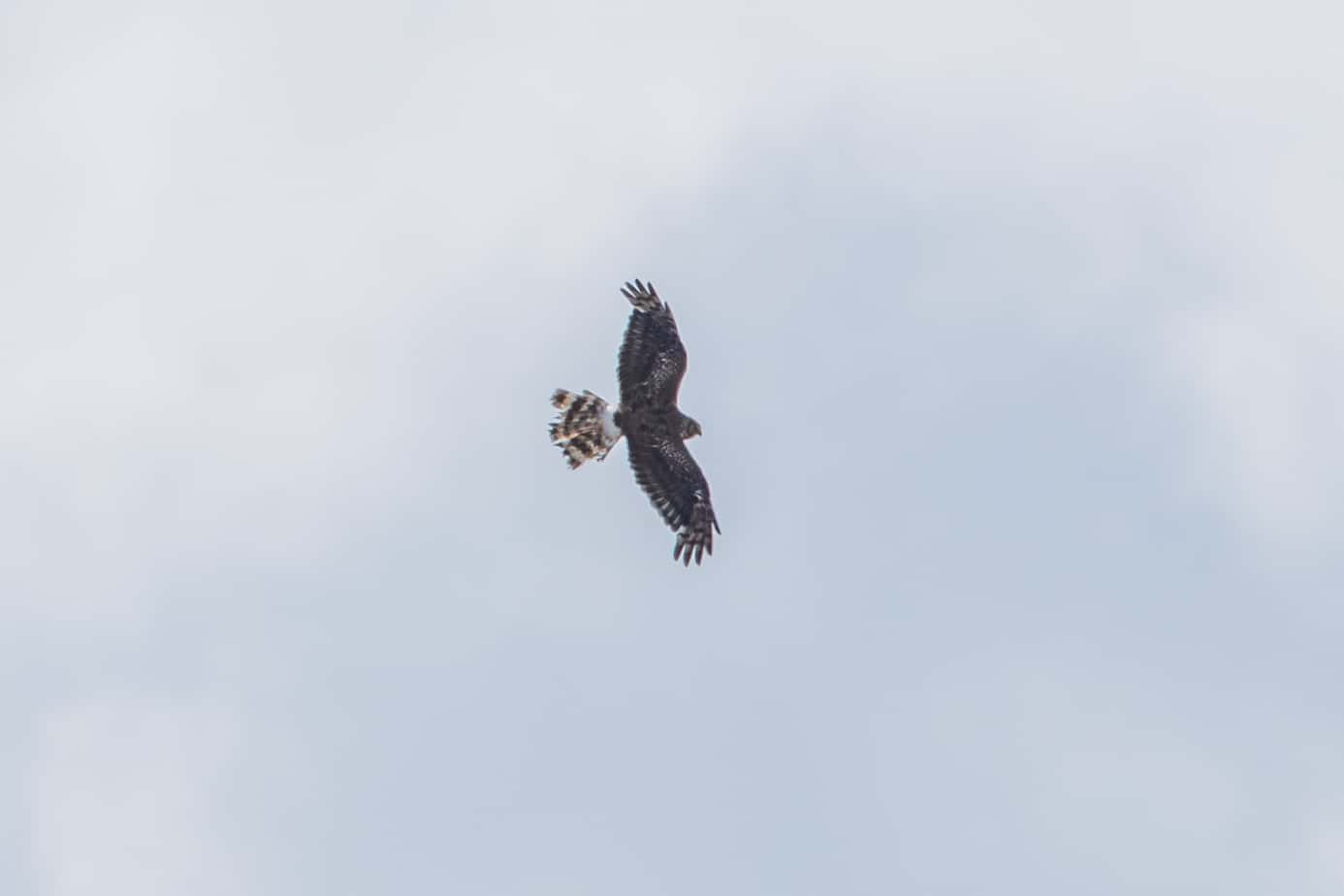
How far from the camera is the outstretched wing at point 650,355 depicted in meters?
49.2

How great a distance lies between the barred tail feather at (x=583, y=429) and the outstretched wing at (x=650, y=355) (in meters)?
1.13

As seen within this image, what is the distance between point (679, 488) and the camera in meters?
50.3

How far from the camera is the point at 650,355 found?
49219 mm

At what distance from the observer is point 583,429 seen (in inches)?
1992

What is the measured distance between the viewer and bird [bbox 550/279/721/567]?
4928 centimetres

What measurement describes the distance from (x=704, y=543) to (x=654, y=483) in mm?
1587

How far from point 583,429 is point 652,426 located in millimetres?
1676

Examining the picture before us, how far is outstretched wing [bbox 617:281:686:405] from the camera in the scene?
49250mm

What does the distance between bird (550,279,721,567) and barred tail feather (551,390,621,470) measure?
0.02m

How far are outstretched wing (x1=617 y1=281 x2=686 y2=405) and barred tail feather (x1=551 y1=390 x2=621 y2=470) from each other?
113 cm

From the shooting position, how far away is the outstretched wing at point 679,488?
164ft

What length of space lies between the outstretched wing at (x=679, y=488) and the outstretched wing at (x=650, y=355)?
101cm

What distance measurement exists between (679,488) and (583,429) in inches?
92.3

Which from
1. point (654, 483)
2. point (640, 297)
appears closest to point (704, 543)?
point (654, 483)
